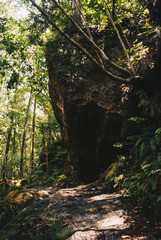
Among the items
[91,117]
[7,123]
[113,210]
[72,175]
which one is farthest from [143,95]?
[7,123]

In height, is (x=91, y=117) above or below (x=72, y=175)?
above

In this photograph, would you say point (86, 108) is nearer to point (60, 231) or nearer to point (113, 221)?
point (113, 221)

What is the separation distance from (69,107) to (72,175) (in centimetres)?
518

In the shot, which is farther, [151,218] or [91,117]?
[91,117]

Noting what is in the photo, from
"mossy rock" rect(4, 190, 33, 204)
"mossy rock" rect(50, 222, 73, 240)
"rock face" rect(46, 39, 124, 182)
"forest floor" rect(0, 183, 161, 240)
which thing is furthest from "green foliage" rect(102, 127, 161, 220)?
"mossy rock" rect(4, 190, 33, 204)

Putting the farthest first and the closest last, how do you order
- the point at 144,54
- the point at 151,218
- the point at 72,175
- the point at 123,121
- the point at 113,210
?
the point at 72,175, the point at 123,121, the point at 144,54, the point at 113,210, the point at 151,218

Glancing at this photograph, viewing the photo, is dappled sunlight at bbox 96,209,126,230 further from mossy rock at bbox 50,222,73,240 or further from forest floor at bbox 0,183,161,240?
mossy rock at bbox 50,222,73,240

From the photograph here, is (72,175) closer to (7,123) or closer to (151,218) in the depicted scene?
(151,218)

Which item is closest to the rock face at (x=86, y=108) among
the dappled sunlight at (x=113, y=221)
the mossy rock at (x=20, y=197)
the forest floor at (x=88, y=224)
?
the mossy rock at (x=20, y=197)

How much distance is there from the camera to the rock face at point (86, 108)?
8000mm

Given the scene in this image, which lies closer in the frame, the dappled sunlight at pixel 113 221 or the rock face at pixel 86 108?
the dappled sunlight at pixel 113 221

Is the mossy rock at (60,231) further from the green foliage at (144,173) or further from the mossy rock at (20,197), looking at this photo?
the mossy rock at (20,197)

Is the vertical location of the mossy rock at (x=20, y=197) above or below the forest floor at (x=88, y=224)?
below

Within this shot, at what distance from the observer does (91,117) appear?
8398 millimetres
